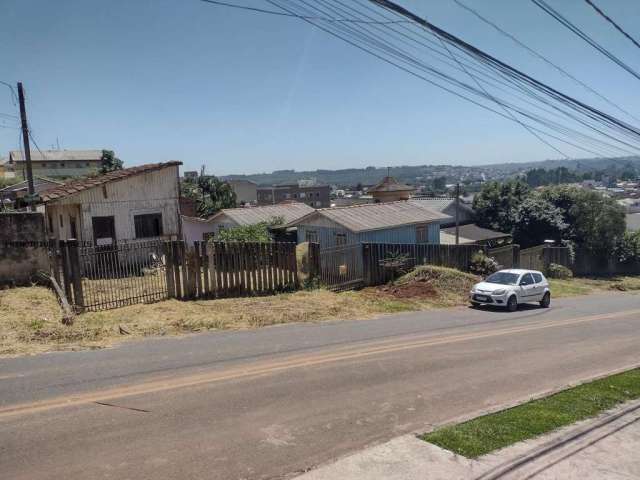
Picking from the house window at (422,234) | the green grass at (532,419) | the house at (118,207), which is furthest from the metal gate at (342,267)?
the green grass at (532,419)

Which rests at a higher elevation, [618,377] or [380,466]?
[380,466]

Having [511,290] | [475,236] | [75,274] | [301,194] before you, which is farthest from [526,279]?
[301,194]

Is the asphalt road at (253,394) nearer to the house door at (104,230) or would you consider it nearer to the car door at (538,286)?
the car door at (538,286)

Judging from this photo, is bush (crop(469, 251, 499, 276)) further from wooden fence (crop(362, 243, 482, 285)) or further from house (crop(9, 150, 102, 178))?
house (crop(9, 150, 102, 178))

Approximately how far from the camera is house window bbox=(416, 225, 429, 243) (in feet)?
95.2

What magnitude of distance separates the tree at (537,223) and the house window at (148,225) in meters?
29.0

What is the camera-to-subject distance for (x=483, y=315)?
→ 717 inches

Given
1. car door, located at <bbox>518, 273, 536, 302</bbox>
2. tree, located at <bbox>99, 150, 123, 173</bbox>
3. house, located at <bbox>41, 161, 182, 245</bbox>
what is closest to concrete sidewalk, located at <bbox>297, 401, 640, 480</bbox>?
car door, located at <bbox>518, 273, 536, 302</bbox>

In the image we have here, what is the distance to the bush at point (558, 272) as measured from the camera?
3447 centimetres

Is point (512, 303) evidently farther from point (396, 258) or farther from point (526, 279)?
point (396, 258)

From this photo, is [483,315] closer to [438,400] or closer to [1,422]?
[438,400]

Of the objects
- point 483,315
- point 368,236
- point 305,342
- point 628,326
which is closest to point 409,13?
point 305,342

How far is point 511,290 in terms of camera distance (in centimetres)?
1989

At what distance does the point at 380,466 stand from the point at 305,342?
5.69 meters
